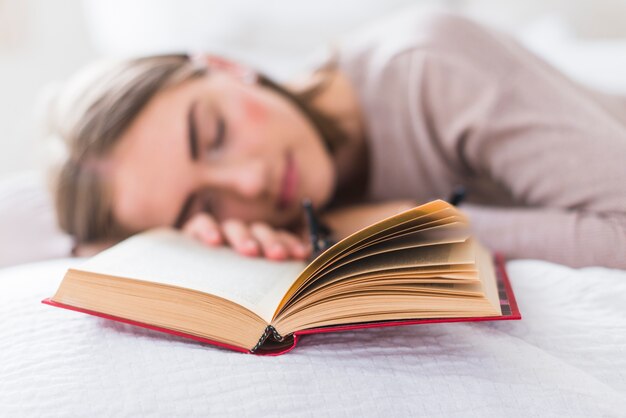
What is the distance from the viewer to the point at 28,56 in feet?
5.92

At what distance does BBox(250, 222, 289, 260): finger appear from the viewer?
Result: 0.69m

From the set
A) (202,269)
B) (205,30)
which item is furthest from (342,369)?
(205,30)

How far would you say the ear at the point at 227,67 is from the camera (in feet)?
3.36

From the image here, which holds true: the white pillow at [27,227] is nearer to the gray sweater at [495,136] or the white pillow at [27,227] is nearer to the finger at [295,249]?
the finger at [295,249]

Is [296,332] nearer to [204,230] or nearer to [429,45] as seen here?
[204,230]

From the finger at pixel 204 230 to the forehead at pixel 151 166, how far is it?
0.16ft

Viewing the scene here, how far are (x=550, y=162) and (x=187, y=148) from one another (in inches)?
20.5

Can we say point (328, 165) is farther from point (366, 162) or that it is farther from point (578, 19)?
point (578, 19)

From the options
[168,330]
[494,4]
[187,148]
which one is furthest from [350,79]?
[494,4]

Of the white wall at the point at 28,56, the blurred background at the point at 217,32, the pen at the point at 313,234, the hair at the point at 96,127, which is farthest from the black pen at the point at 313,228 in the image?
the white wall at the point at 28,56

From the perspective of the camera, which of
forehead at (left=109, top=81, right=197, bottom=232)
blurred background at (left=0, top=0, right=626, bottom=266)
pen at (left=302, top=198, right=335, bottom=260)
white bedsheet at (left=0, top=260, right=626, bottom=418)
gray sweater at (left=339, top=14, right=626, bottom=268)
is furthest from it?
blurred background at (left=0, top=0, right=626, bottom=266)

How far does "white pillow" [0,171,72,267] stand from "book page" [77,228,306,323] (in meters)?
0.36

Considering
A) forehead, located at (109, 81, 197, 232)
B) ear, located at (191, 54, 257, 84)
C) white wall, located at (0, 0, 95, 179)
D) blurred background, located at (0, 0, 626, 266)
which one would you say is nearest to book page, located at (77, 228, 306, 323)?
forehead, located at (109, 81, 197, 232)

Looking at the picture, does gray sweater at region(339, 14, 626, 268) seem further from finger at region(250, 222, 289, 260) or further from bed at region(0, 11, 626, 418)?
finger at region(250, 222, 289, 260)
